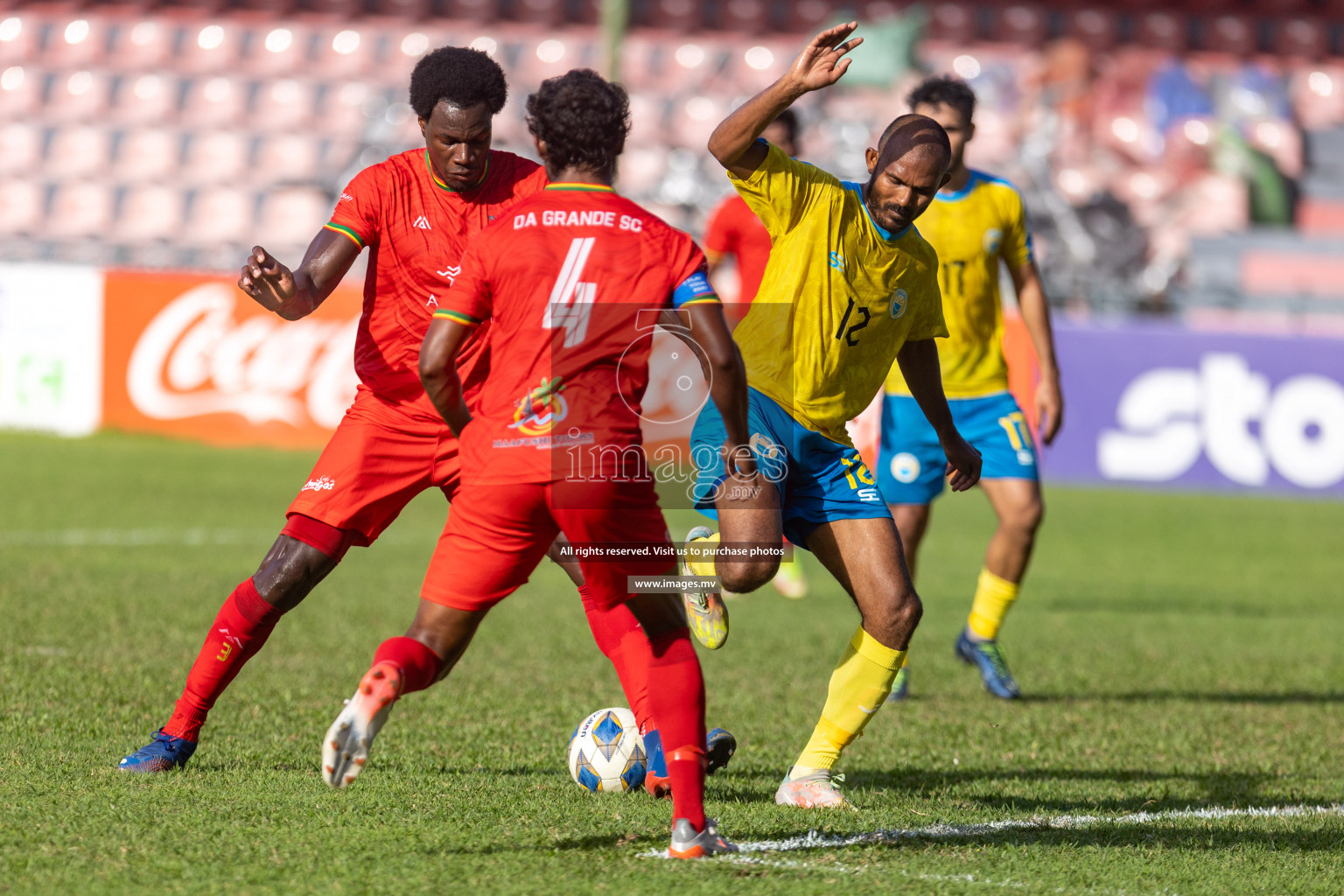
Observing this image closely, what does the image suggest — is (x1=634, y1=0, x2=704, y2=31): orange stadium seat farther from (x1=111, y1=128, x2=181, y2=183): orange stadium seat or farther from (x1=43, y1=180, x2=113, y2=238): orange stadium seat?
(x1=43, y1=180, x2=113, y2=238): orange stadium seat

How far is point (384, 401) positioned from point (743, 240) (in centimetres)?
452

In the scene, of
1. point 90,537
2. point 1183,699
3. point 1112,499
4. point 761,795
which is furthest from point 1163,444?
point 761,795

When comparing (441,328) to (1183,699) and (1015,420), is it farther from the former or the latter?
(1183,699)

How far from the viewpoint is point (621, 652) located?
529 cm

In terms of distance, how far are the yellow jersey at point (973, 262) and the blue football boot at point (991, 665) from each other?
126 centimetres

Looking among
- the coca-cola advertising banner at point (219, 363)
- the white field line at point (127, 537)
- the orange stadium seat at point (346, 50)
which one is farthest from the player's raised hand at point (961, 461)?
the orange stadium seat at point (346, 50)

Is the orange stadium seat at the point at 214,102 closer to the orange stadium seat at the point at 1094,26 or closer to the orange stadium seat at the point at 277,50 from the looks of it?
the orange stadium seat at the point at 277,50

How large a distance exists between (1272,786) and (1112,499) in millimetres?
11456

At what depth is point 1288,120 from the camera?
88.7ft

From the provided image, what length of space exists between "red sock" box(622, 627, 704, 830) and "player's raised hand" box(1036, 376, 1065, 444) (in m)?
3.59

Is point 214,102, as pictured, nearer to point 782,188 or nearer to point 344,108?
point 344,108

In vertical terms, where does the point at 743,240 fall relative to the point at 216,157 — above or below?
below

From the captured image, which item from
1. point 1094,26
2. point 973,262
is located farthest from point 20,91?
point 973,262

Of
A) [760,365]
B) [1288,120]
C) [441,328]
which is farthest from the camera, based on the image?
[1288,120]
